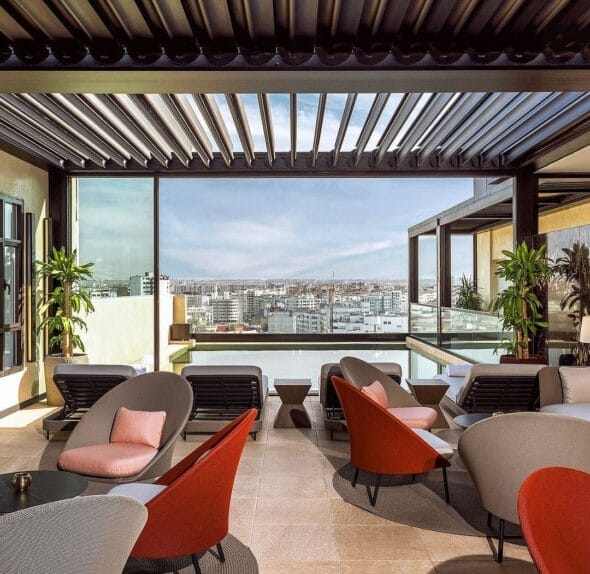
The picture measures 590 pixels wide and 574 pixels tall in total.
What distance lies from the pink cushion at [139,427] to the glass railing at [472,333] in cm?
609

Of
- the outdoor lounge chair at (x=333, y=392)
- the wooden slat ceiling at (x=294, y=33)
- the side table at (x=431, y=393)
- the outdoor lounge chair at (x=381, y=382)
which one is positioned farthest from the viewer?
the side table at (x=431, y=393)

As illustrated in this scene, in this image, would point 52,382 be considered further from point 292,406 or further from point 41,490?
point 41,490

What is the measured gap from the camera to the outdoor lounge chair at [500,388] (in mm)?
5020

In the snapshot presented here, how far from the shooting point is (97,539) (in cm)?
168

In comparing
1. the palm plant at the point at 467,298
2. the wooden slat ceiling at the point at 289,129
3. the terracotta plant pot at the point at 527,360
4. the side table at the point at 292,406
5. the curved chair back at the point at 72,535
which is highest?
the wooden slat ceiling at the point at 289,129

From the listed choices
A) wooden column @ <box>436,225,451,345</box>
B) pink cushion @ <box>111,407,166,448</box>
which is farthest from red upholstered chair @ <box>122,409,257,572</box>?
wooden column @ <box>436,225,451,345</box>

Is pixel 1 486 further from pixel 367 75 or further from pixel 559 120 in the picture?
pixel 559 120

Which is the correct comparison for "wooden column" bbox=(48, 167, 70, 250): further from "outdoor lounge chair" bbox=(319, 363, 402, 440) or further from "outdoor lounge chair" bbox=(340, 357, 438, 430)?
"outdoor lounge chair" bbox=(340, 357, 438, 430)

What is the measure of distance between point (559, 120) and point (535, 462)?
4.31 metres

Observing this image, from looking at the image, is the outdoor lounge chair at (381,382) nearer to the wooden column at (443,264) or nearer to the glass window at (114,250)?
the glass window at (114,250)

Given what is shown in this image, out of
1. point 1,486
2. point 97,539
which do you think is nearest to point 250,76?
point 1,486

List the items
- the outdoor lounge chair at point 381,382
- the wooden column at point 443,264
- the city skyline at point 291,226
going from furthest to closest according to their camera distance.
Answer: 1. the wooden column at point 443,264
2. the city skyline at point 291,226
3. the outdoor lounge chair at point 381,382

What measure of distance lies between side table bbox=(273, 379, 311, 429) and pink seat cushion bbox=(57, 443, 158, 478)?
241 cm

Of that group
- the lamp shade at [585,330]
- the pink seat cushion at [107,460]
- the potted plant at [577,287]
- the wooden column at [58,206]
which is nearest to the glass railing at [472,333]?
the potted plant at [577,287]
